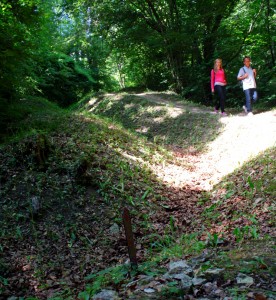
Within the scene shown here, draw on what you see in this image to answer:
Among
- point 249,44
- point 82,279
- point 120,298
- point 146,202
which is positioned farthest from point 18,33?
point 249,44

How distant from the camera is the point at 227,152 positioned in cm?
870

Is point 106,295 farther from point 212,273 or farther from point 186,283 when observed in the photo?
point 212,273

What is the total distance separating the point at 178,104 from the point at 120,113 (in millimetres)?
2755

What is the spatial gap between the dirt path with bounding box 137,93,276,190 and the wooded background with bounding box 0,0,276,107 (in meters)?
3.18

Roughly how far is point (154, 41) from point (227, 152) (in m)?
9.66

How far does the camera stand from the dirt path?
7352 millimetres

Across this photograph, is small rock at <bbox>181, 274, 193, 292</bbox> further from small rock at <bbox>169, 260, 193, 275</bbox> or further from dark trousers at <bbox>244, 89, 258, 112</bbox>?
dark trousers at <bbox>244, 89, 258, 112</bbox>

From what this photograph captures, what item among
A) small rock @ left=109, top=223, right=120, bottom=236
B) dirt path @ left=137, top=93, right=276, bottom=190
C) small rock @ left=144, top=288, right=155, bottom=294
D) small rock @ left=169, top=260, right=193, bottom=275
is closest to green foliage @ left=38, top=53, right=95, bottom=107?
dirt path @ left=137, top=93, right=276, bottom=190

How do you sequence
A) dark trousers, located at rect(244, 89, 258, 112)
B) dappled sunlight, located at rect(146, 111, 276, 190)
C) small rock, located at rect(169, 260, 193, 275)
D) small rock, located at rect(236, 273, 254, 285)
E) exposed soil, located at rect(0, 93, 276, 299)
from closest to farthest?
1. small rock, located at rect(236, 273, 254, 285)
2. small rock, located at rect(169, 260, 193, 275)
3. exposed soil, located at rect(0, 93, 276, 299)
4. dappled sunlight, located at rect(146, 111, 276, 190)
5. dark trousers, located at rect(244, 89, 258, 112)

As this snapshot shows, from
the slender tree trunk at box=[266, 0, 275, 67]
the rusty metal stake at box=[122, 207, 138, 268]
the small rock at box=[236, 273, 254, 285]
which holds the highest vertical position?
the slender tree trunk at box=[266, 0, 275, 67]

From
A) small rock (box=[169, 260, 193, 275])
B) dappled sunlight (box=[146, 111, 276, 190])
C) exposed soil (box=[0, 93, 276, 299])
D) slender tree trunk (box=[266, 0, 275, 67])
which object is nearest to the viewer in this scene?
small rock (box=[169, 260, 193, 275])

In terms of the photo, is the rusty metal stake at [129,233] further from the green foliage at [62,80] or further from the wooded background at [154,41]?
the green foliage at [62,80]

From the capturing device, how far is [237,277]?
2.89 metres

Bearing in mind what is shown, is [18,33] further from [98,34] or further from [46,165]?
[98,34]
